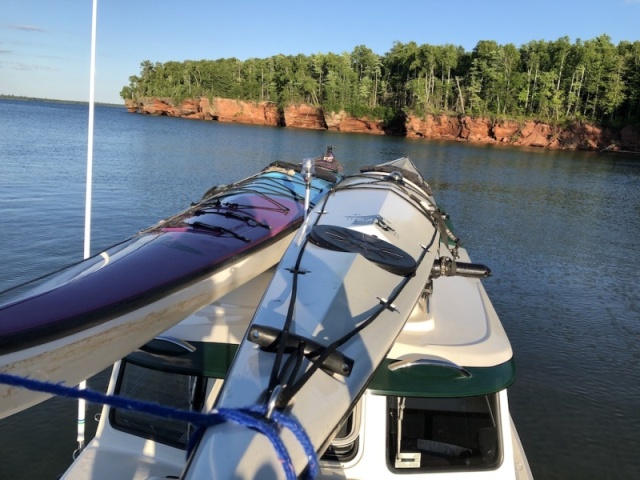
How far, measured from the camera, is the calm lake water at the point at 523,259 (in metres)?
6.73

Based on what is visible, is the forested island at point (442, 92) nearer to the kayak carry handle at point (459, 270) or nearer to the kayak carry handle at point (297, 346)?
the kayak carry handle at point (459, 270)

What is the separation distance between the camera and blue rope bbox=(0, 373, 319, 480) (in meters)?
2.10

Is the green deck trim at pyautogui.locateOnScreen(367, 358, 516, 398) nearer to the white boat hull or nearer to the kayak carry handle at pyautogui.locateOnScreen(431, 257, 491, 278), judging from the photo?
the kayak carry handle at pyautogui.locateOnScreen(431, 257, 491, 278)

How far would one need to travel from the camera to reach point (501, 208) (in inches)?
866

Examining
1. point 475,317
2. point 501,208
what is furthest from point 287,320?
point 501,208

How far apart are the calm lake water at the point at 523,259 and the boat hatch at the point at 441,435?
334 cm

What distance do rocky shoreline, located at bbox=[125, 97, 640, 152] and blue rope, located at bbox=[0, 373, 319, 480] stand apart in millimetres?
73816

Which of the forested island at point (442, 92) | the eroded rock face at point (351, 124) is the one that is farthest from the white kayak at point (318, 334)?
the eroded rock face at point (351, 124)

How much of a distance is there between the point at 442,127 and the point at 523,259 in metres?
63.0

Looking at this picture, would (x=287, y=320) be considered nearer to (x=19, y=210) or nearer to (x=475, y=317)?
(x=475, y=317)

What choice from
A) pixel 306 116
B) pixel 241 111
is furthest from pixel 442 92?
pixel 241 111

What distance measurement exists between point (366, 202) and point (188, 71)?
342ft

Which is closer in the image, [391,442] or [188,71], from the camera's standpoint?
[391,442]

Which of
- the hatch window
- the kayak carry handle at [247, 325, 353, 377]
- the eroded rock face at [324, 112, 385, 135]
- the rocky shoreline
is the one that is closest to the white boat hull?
the hatch window
